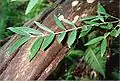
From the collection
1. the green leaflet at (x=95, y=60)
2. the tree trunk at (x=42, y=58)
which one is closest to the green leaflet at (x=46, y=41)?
the tree trunk at (x=42, y=58)

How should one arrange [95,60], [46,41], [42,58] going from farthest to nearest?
[95,60] < [42,58] < [46,41]

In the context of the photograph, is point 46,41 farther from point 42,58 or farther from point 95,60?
point 95,60

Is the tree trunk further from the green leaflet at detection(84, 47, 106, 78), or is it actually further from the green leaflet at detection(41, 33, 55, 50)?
the green leaflet at detection(84, 47, 106, 78)

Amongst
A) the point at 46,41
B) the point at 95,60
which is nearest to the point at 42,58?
the point at 46,41

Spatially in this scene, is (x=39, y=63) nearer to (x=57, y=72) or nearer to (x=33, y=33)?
(x=33, y=33)

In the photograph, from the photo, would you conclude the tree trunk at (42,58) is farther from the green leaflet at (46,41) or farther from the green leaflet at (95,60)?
the green leaflet at (95,60)

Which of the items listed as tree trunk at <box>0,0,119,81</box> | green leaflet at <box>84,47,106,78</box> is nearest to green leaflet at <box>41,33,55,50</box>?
tree trunk at <box>0,0,119,81</box>

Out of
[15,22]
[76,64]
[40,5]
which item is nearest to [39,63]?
[76,64]
